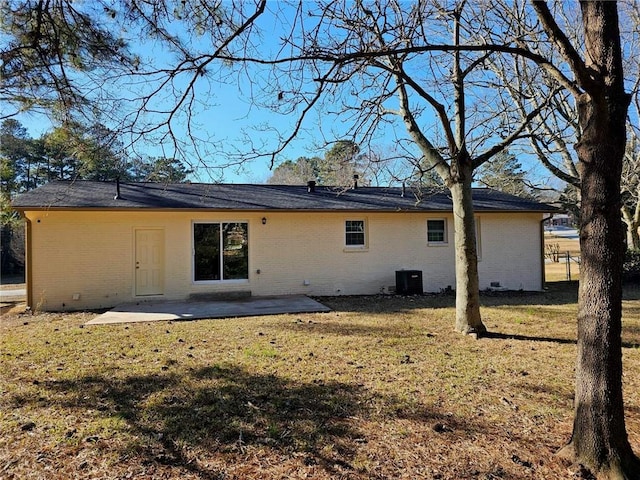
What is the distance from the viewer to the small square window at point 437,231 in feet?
41.7

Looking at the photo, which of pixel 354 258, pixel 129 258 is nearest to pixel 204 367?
pixel 129 258

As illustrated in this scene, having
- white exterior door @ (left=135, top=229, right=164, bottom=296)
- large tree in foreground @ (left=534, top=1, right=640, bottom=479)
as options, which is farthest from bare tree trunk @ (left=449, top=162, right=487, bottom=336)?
white exterior door @ (left=135, top=229, right=164, bottom=296)

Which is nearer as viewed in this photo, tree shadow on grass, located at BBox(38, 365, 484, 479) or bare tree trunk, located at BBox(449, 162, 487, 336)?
tree shadow on grass, located at BBox(38, 365, 484, 479)

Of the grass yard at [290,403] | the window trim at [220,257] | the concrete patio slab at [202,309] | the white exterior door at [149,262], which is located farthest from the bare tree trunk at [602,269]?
the white exterior door at [149,262]

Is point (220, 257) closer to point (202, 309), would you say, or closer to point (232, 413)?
point (202, 309)

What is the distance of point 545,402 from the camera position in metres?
3.88

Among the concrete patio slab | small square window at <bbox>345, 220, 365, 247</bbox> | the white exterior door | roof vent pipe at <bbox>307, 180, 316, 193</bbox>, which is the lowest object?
the concrete patio slab

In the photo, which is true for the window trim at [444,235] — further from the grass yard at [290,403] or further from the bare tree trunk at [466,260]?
the bare tree trunk at [466,260]

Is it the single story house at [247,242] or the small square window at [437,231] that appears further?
the small square window at [437,231]

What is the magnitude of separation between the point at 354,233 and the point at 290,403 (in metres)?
8.72

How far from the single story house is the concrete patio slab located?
2.71 ft

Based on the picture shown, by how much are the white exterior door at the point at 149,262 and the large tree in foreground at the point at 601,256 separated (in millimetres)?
10339

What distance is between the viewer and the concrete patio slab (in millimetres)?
8384

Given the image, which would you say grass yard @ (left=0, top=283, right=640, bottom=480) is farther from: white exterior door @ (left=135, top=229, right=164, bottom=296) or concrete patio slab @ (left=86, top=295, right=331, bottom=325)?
white exterior door @ (left=135, top=229, right=164, bottom=296)
